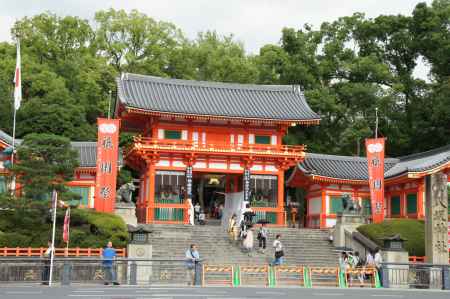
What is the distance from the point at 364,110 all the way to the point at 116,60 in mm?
25039

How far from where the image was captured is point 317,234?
120 feet

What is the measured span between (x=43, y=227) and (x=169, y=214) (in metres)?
11.0

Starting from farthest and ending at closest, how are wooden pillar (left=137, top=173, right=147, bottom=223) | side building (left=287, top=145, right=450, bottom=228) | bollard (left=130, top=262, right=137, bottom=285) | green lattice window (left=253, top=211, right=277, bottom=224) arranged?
green lattice window (left=253, top=211, right=277, bottom=224) < wooden pillar (left=137, top=173, right=147, bottom=223) < side building (left=287, top=145, right=450, bottom=228) < bollard (left=130, top=262, right=137, bottom=285)

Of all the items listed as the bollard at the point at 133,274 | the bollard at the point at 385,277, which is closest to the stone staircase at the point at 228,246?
the bollard at the point at 385,277

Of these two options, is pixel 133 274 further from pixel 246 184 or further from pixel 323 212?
pixel 323 212

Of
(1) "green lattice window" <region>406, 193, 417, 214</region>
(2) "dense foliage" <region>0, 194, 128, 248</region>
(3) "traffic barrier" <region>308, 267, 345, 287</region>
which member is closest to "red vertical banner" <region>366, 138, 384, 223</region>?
(1) "green lattice window" <region>406, 193, 417, 214</region>

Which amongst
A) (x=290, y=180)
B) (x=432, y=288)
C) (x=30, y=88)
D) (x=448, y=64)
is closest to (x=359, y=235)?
(x=432, y=288)

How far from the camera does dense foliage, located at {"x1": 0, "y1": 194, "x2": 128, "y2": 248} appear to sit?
29.6 metres

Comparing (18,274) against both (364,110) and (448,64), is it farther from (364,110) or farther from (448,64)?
(448,64)

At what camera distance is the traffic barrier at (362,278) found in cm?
2525

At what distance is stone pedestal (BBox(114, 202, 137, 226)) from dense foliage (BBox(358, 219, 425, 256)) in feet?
39.3

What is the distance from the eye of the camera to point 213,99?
44812mm

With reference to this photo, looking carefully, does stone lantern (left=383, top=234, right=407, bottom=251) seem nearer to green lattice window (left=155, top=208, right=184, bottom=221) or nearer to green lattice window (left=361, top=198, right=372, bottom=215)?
green lattice window (left=361, top=198, right=372, bottom=215)

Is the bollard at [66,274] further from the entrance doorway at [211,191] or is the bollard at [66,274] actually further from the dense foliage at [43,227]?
the entrance doorway at [211,191]
